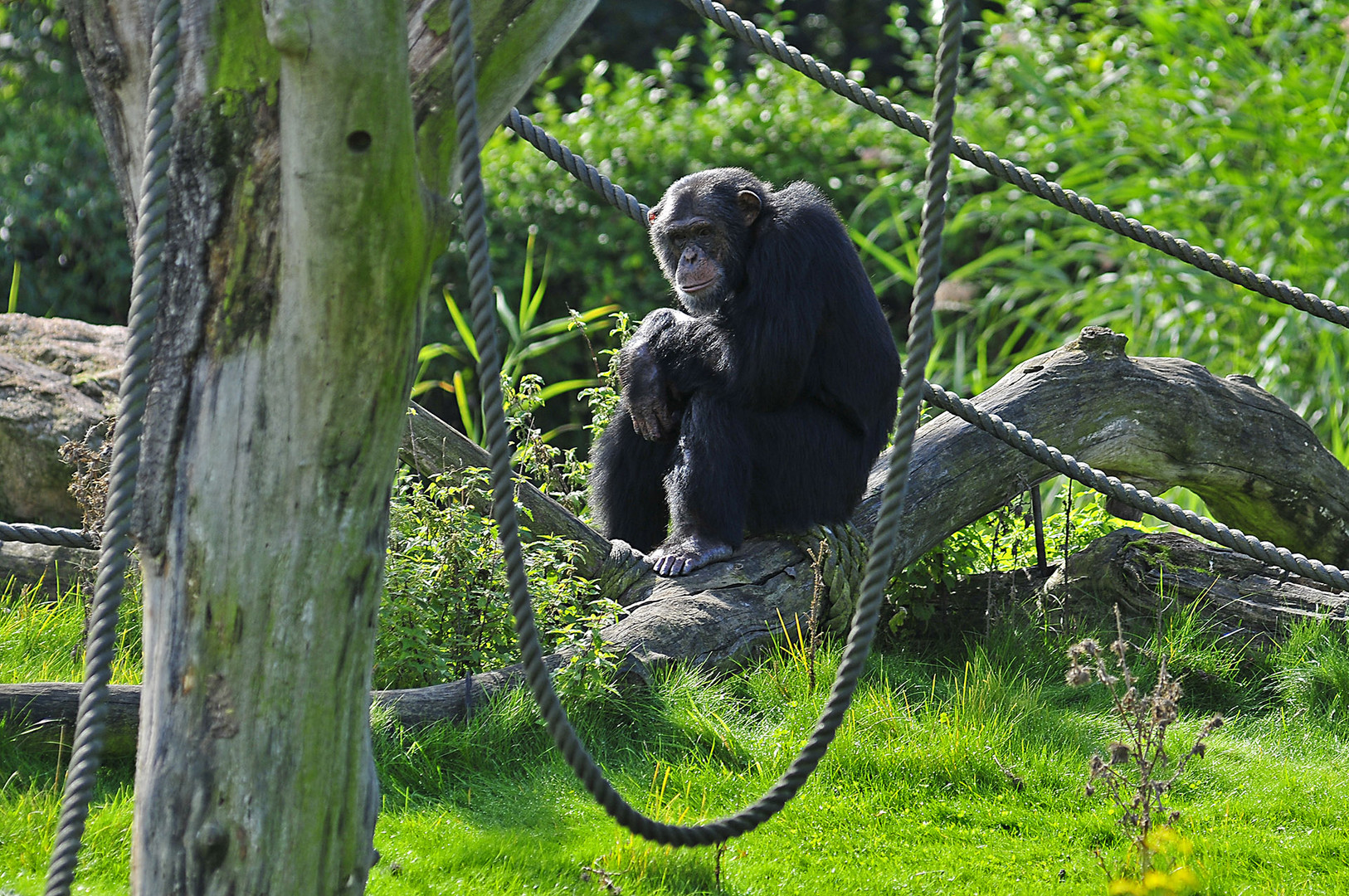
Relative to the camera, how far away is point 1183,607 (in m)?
4.86

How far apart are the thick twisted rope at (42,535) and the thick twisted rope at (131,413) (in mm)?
2161

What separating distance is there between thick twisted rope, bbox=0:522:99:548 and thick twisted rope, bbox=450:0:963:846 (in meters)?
2.46

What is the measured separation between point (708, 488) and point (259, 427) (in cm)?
283

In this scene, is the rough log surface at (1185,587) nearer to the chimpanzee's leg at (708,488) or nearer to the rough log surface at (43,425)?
the chimpanzee's leg at (708,488)

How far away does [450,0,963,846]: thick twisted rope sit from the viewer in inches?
78.5

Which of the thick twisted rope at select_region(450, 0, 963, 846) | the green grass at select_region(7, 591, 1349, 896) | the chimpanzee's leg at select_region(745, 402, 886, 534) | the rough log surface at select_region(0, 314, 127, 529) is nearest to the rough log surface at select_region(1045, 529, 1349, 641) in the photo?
the green grass at select_region(7, 591, 1349, 896)

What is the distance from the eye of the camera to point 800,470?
483 cm

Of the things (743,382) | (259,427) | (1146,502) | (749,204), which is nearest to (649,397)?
(743,382)

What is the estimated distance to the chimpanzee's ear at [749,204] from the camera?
198 inches

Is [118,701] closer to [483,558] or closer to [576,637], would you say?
[483,558]

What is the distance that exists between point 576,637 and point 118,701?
1494mm

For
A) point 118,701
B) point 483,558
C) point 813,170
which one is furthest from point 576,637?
point 813,170

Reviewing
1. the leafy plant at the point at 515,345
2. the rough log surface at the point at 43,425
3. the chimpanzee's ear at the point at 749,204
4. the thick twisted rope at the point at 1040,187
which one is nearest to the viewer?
the thick twisted rope at the point at 1040,187

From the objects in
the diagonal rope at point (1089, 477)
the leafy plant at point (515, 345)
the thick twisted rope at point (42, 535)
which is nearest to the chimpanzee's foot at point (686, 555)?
the leafy plant at point (515, 345)
